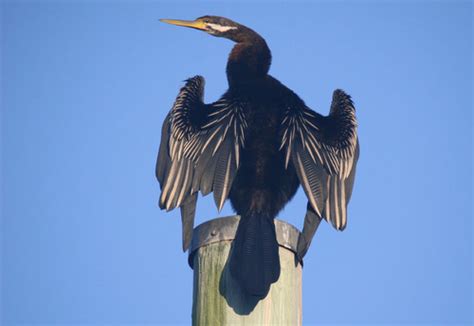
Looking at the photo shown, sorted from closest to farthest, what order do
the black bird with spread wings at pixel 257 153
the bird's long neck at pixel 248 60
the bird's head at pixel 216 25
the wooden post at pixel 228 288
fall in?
1. the wooden post at pixel 228 288
2. the black bird with spread wings at pixel 257 153
3. the bird's long neck at pixel 248 60
4. the bird's head at pixel 216 25

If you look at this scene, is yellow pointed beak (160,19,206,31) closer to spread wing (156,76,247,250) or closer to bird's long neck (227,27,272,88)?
bird's long neck (227,27,272,88)

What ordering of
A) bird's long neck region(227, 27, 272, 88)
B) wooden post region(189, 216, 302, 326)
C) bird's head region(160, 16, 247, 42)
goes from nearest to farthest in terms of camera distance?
1. wooden post region(189, 216, 302, 326)
2. bird's long neck region(227, 27, 272, 88)
3. bird's head region(160, 16, 247, 42)

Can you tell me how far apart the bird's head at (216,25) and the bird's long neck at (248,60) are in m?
0.17

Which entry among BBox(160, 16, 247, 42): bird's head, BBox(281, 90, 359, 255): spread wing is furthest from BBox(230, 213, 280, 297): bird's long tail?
BBox(160, 16, 247, 42): bird's head

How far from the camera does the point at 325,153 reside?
6902 mm

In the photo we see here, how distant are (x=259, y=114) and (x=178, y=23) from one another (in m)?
2.48

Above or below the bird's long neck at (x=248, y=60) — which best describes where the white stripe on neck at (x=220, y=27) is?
above

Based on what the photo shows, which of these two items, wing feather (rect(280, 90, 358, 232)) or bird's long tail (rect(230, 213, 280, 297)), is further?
wing feather (rect(280, 90, 358, 232))

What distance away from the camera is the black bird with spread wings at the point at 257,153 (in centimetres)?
637

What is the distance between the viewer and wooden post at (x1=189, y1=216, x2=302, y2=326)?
472 cm

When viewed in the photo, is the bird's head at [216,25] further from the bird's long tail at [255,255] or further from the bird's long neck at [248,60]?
the bird's long tail at [255,255]

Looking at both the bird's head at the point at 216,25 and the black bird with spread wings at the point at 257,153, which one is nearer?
the black bird with spread wings at the point at 257,153

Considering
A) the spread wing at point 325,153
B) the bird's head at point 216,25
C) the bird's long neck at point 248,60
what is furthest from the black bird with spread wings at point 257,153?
the bird's head at point 216,25

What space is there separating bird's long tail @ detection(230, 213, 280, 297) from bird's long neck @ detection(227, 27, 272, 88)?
96.9 inches
